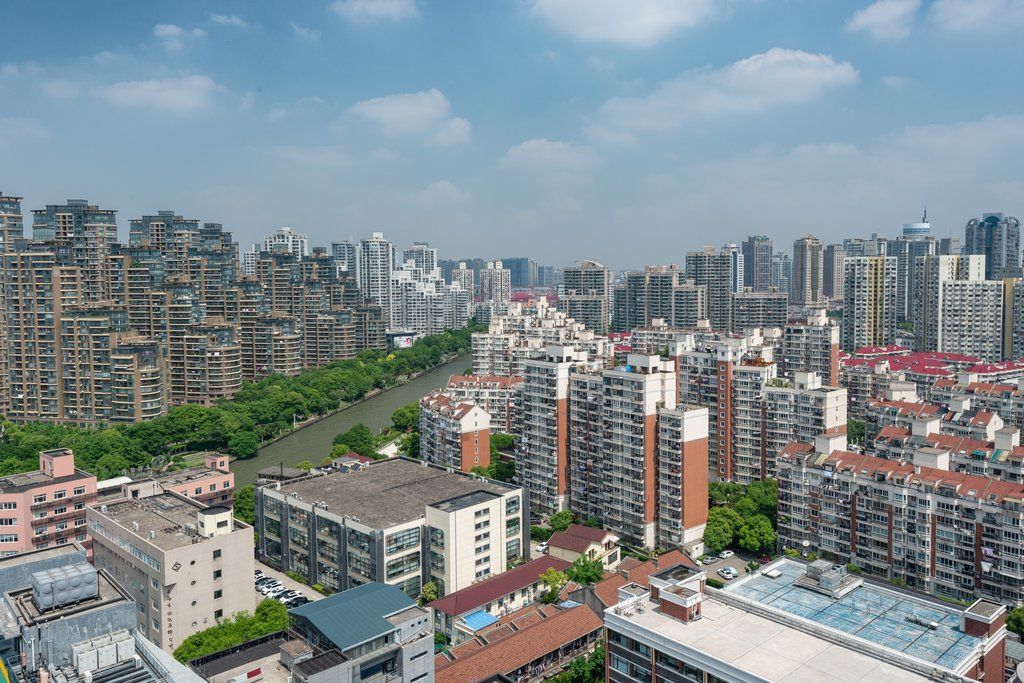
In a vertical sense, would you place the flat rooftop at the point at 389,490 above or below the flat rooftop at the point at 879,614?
below

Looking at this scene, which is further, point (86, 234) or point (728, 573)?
point (86, 234)

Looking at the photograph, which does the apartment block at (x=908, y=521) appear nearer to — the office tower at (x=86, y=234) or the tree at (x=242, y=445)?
the tree at (x=242, y=445)

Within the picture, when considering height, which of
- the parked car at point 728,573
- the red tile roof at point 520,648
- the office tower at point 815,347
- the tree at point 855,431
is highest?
the office tower at point 815,347

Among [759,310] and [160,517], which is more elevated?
[759,310]

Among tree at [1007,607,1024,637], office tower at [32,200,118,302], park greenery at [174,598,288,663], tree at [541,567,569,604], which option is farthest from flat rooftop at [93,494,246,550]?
office tower at [32,200,118,302]

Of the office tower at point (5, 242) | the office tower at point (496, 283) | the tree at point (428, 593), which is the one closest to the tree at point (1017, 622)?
the tree at point (428, 593)

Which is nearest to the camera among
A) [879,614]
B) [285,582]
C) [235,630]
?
[879,614]

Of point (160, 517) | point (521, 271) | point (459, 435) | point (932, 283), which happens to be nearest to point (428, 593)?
point (160, 517)

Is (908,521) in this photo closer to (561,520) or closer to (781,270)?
(561,520)
